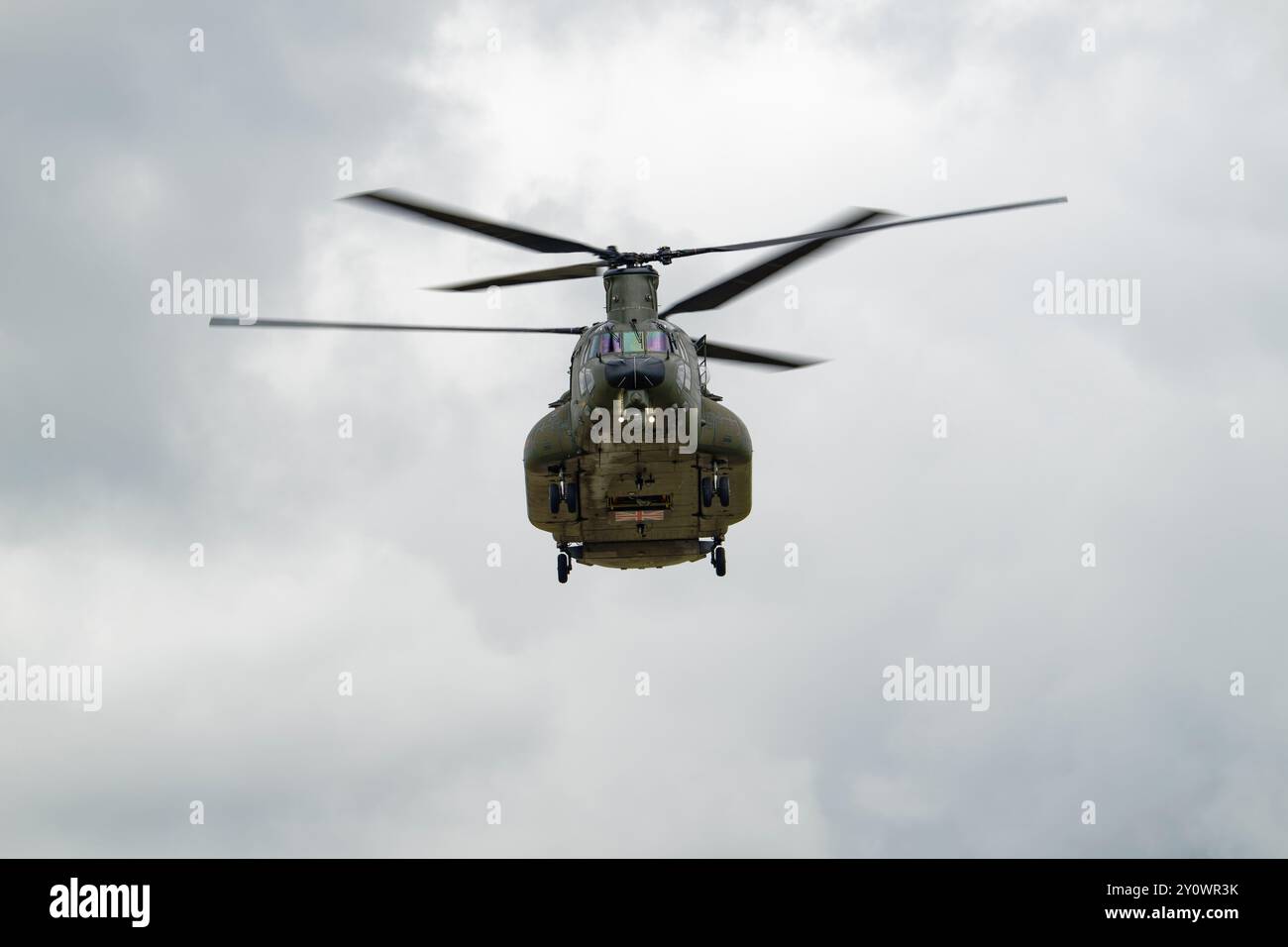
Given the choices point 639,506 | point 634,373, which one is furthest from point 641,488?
point 634,373

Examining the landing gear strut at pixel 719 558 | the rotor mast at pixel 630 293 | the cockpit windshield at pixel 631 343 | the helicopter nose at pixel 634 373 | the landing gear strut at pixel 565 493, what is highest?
the rotor mast at pixel 630 293

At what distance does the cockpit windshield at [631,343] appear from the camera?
37500 mm

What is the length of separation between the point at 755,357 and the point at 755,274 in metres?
2.93

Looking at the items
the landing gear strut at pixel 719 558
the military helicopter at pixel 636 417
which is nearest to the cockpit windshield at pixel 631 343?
the military helicopter at pixel 636 417

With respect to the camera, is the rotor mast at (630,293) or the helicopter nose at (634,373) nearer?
the helicopter nose at (634,373)

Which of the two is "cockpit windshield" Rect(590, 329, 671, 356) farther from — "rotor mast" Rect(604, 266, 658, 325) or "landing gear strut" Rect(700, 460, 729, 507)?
"landing gear strut" Rect(700, 460, 729, 507)

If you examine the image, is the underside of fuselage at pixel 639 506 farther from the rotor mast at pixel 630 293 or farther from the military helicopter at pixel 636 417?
the rotor mast at pixel 630 293

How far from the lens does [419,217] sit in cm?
3622

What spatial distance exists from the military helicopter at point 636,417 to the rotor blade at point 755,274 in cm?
4
